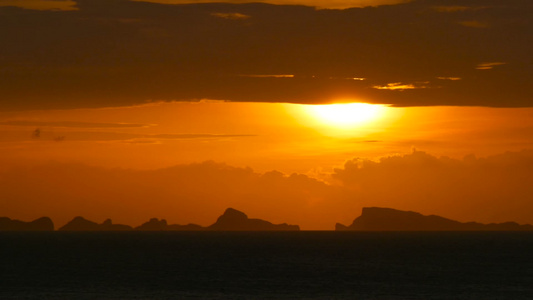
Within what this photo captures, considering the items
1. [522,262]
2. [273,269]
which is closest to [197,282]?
[273,269]

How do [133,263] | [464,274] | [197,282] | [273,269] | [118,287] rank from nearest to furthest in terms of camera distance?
[118,287] < [197,282] < [464,274] < [273,269] < [133,263]

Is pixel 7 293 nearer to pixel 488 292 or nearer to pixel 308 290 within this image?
pixel 308 290

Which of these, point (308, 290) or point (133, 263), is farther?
point (133, 263)

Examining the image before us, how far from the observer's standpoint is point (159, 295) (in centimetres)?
9181

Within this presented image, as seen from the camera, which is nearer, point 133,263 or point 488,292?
point 488,292

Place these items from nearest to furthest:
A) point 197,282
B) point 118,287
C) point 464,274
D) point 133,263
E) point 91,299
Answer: point 91,299
point 118,287
point 197,282
point 464,274
point 133,263

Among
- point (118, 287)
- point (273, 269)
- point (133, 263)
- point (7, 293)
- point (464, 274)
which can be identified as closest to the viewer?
point (7, 293)

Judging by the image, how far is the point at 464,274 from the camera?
422ft

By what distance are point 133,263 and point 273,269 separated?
29297mm

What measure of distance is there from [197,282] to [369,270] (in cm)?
3473

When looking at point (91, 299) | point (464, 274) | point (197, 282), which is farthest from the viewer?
point (464, 274)

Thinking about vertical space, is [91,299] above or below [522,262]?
below

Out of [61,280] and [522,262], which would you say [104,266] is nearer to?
[61,280]

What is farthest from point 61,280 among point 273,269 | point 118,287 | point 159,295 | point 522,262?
point 522,262
